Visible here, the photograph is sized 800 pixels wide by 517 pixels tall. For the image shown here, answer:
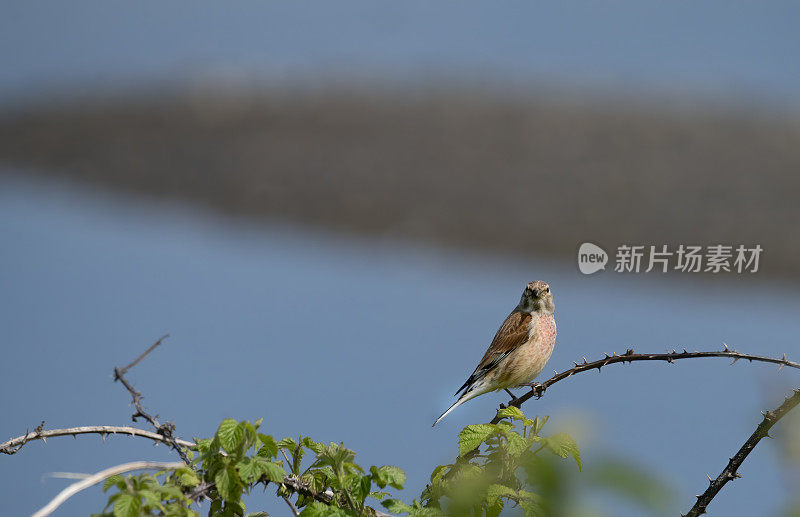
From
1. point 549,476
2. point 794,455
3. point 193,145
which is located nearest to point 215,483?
point 549,476

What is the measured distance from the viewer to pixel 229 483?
1247 millimetres

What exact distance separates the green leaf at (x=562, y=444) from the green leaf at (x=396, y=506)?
0.82 ft

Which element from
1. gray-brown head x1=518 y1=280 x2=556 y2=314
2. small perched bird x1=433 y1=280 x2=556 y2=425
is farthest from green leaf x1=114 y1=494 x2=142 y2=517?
gray-brown head x1=518 y1=280 x2=556 y2=314

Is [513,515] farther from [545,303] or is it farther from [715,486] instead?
[545,303]

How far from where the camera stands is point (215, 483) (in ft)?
4.10

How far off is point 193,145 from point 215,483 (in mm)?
11025

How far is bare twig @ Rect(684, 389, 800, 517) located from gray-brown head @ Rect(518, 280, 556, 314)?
210 cm

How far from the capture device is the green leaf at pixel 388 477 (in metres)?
1.30

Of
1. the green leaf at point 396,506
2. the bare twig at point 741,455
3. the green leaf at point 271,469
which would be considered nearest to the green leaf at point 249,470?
the green leaf at point 271,469

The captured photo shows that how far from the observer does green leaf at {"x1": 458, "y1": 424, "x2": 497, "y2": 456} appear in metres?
1.35

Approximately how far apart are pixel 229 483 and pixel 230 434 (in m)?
0.08

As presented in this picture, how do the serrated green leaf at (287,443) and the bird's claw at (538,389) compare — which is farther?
the bird's claw at (538,389)

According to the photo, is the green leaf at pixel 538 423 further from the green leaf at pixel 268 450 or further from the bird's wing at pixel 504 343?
the bird's wing at pixel 504 343

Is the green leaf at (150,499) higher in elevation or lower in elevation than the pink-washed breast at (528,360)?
lower
